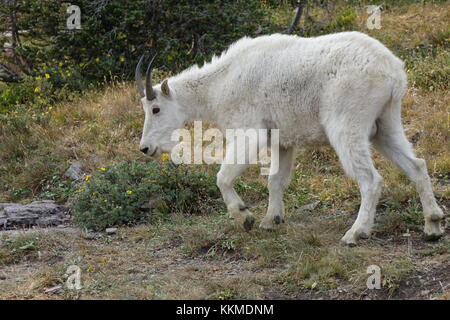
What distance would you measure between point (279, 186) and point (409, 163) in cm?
162

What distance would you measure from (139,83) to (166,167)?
153cm

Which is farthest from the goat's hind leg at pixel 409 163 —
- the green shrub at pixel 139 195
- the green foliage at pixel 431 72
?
the green foliage at pixel 431 72

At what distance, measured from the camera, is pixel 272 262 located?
688 centimetres

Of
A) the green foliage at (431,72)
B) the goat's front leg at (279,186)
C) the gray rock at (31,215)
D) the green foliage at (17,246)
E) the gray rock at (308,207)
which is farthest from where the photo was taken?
the green foliage at (431,72)

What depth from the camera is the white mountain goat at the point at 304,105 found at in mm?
6824

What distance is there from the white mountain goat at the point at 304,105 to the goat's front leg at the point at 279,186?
0.01m

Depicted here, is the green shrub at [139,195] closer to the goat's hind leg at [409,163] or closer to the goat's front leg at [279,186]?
the goat's front leg at [279,186]

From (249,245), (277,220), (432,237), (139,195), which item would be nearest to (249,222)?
(249,245)

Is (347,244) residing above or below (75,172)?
below

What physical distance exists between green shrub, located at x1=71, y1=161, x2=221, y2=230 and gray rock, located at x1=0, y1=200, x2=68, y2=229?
0.30m

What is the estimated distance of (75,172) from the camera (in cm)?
1060

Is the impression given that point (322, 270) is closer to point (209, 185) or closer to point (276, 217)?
point (276, 217)

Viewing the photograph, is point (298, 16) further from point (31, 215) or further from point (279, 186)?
point (31, 215)
